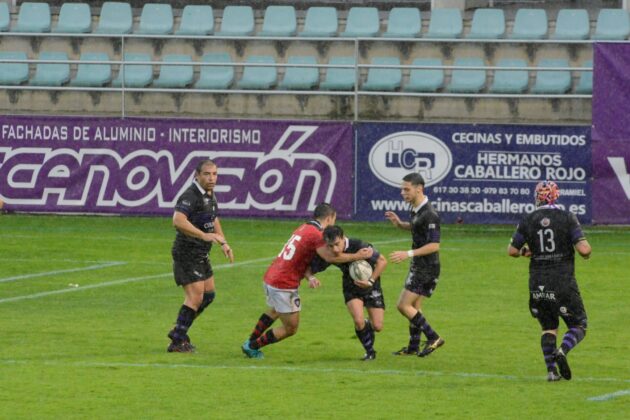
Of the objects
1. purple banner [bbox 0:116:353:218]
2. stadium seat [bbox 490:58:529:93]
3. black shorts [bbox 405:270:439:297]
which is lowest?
purple banner [bbox 0:116:353:218]

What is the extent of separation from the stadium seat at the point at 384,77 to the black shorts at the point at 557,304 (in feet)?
56.8

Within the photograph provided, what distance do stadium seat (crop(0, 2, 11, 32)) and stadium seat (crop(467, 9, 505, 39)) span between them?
10.6 meters

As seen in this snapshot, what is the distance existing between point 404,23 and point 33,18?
337 inches

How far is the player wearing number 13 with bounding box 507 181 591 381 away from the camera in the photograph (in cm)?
1317

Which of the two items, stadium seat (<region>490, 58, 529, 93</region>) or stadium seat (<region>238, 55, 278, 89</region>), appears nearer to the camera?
stadium seat (<region>490, 58, 529, 93</region>)

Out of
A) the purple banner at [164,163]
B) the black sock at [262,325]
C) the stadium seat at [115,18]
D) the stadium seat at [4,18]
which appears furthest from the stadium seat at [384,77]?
the black sock at [262,325]

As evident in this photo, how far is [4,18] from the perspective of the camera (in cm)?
3384

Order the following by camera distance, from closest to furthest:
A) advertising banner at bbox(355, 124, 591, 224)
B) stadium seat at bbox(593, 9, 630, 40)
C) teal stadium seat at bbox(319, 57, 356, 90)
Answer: advertising banner at bbox(355, 124, 591, 224)
teal stadium seat at bbox(319, 57, 356, 90)
stadium seat at bbox(593, 9, 630, 40)

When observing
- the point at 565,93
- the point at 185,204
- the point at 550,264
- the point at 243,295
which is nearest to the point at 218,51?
the point at 565,93

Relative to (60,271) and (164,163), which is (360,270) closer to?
(60,271)

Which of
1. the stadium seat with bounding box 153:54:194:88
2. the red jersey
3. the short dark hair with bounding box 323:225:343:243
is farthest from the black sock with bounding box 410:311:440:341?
the stadium seat with bounding box 153:54:194:88

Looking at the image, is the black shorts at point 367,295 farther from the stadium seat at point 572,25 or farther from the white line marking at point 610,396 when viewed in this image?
the stadium seat at point 572,25

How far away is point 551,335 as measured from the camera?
13195 millimetres

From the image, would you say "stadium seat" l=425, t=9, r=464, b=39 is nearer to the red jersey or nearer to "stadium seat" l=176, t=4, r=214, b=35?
"stadium seat" l=176, t=4, r=214, b=35
